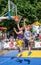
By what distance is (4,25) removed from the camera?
29625 mm

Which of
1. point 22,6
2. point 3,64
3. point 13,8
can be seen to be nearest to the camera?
point 3,64

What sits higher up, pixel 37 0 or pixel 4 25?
pixel 37 0

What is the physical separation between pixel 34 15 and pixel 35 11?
46cm

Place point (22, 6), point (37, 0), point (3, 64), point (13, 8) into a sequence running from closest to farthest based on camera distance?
1. point (3, 64)
2. point (13, 8)
3. point (22, 6)
4. point (37, 0)

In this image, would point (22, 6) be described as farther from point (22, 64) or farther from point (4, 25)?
point (22, 64)

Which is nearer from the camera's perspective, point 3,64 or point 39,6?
point 3,64

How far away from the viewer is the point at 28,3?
99.8 ft

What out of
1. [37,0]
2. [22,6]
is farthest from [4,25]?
[37,0]

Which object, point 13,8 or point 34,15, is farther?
point 34,15

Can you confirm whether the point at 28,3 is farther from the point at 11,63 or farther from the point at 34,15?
the point at 11,63

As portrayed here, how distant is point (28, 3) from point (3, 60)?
17.3 metres

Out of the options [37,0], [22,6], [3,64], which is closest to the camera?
[3,64]

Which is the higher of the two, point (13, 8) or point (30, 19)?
point (13, 8)

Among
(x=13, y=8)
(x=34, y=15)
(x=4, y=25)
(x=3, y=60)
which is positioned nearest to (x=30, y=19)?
(x=34, y=15)
